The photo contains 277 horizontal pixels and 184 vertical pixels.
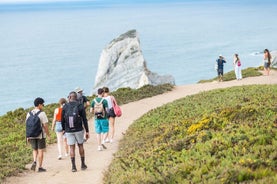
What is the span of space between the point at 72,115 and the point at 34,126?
1.38 m

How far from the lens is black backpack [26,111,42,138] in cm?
1662

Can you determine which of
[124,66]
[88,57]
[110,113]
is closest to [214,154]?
[110,113]

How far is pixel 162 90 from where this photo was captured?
40.8m

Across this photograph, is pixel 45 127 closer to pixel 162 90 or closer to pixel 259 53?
pixel 162 90

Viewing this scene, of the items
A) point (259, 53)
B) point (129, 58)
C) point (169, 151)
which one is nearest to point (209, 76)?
point (259, 53)

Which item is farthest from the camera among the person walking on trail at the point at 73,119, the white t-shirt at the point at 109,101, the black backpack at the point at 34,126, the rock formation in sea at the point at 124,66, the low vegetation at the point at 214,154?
the rock formation in sea at the point at 124,66

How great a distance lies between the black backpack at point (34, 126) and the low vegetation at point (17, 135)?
1.60 metres

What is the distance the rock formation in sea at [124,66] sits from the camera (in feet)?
157

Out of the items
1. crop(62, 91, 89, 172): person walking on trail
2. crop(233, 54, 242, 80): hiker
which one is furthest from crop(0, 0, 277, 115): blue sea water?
crop(62, 91, 89, 172): person walking on trail

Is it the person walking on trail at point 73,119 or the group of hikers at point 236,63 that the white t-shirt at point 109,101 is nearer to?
the person walking on trail at point 73,119

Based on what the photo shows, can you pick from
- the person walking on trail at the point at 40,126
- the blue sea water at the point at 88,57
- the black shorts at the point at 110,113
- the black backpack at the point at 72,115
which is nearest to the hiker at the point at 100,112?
the black shorts at the point at 110,113

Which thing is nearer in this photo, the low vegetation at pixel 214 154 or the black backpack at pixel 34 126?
the low vegetation at pixel 214 154

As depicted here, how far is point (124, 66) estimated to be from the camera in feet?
172

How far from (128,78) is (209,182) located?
39.0 m
